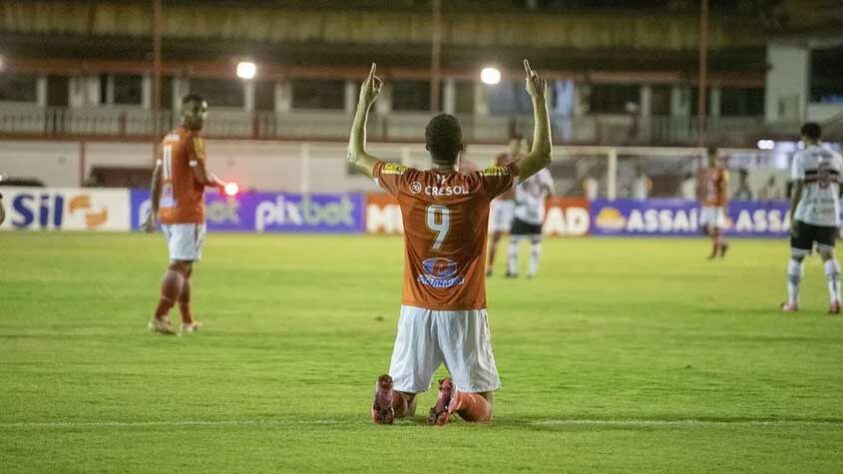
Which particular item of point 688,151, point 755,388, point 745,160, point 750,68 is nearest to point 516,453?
point 755,388

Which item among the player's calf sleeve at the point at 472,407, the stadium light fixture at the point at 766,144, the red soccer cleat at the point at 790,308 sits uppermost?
the stadium light fixture at the point at 766,144

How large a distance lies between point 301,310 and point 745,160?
4616 cm

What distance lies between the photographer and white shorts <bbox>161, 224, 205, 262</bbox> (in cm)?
1488

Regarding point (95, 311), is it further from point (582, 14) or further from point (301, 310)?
point (582, 14)

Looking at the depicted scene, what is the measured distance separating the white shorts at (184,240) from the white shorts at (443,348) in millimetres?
6086

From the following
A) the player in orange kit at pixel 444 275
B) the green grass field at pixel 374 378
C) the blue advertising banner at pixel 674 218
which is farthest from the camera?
the blue advertising banner at pixel 674 218

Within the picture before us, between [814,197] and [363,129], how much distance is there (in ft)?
33.0

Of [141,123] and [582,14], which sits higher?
[582,14]

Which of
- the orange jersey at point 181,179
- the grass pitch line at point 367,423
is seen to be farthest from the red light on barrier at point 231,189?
the grass pitch line at point 367,423

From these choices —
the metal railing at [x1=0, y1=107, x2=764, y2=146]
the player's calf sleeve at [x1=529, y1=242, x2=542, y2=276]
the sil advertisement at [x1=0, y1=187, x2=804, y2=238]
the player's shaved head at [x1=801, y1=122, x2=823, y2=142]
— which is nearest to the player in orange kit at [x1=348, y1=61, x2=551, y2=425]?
the player's shaved head at [x1=801, y1=122, x2=823, y2=142]

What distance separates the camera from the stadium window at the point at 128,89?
64.4 m

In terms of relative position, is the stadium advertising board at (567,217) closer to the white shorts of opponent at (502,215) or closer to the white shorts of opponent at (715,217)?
the white shorts of opponent at (715,217)

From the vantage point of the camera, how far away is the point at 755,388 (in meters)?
11.5

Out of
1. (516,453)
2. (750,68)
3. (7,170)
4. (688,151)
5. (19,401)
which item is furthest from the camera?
(750,68)
